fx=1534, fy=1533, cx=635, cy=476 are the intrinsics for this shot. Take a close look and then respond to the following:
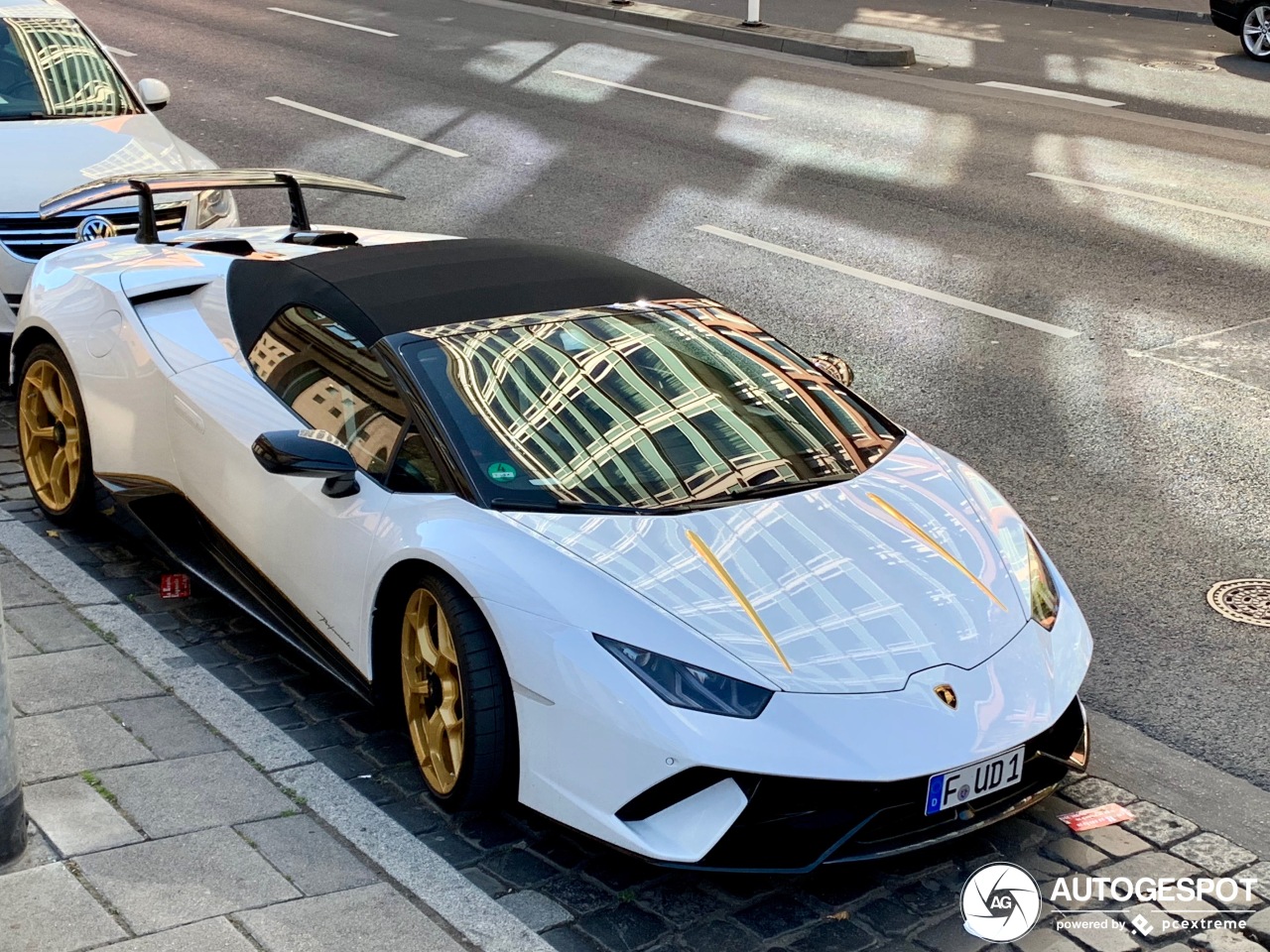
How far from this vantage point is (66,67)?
30.5ft

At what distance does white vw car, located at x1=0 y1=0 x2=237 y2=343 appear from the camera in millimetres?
7637

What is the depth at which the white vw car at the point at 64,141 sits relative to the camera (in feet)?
25.1

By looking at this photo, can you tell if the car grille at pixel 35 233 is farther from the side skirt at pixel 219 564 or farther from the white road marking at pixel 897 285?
the white road marking at pixel 897 285

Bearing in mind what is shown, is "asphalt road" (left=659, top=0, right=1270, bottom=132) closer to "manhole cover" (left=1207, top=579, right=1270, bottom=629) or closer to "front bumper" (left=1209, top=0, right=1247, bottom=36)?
"front bumper" (left=1209, top=0, right=1247, bottom=36)

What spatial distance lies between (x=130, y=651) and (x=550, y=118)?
10.6 meters

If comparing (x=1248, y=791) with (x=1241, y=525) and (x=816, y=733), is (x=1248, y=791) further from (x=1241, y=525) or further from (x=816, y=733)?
(x=1241, y=525)

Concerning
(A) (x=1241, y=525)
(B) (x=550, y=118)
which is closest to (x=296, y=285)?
(A) (x=1241, y=525)

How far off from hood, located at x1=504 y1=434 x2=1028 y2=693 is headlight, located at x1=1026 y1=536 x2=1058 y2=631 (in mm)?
75

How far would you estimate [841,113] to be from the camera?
15.1 metres

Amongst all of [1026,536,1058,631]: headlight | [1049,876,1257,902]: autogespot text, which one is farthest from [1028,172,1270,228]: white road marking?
[1049,876,1257,902]: autogespot text

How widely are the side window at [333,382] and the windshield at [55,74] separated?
4558 millimetres

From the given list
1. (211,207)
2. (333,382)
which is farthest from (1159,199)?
(333,382)

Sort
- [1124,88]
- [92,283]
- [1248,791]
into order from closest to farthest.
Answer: [1248,791] < [92,283] < [1124,88]

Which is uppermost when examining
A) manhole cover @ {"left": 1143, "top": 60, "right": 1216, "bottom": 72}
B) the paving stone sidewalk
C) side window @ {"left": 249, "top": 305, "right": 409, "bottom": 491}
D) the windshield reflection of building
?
the windshield reflection of building
